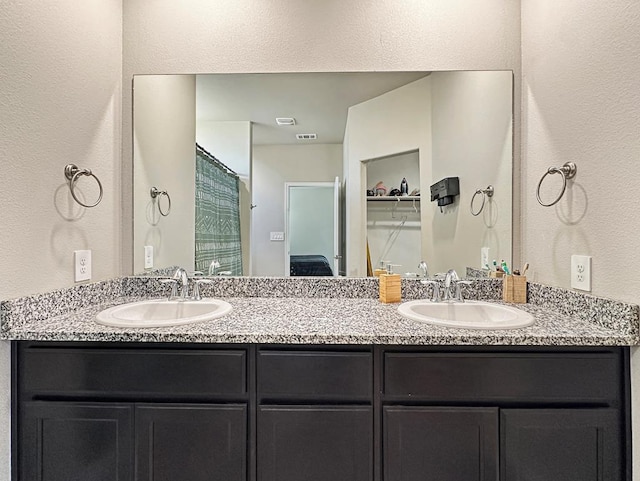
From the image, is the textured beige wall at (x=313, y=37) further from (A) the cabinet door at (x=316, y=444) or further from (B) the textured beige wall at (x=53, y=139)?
(A) the cabinet door at (x=316, y=444)

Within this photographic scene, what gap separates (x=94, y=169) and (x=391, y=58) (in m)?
1.45

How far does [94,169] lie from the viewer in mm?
1512

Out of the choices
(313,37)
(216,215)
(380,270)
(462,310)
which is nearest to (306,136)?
(313,37)

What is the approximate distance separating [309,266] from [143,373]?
86 centimetres

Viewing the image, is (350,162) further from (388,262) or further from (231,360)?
(231,360)

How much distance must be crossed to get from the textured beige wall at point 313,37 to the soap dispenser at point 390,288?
633 millimetres

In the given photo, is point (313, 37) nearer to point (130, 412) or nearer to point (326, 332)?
→ point (326, 332)

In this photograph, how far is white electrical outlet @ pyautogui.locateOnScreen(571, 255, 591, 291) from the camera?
3.98 feet

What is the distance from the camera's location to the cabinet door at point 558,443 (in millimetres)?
1066

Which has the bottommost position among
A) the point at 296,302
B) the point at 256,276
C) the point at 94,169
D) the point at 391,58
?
the point at 296,302

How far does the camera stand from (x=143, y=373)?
3.64 feet

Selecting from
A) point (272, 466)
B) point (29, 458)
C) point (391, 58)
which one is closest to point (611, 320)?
point (272, 466)

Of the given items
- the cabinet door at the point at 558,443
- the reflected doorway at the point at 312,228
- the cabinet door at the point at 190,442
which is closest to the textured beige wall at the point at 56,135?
the cabinet door at the point at 190,442

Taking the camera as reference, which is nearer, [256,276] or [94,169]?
[94,169]
